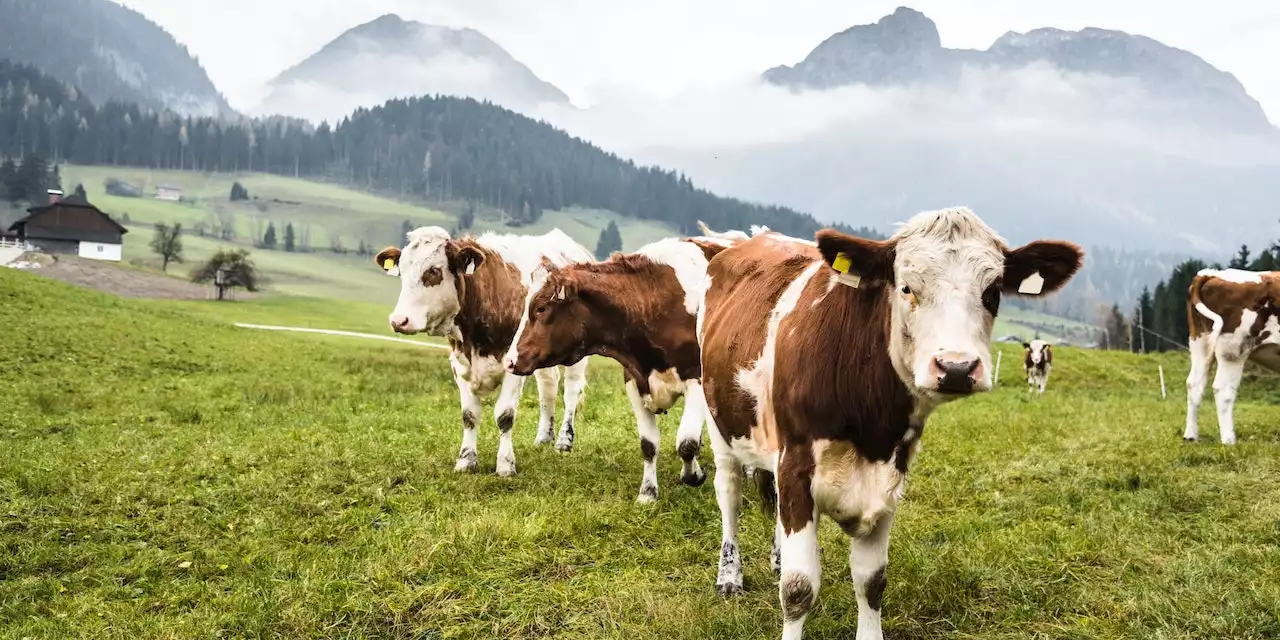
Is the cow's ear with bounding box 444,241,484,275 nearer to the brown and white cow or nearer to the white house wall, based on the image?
the brown and white cow

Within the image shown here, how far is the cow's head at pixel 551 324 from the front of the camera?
7938mm

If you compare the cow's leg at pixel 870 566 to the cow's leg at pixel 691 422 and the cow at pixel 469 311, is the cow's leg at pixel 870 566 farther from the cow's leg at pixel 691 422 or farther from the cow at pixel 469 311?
the cow at pixel 469 311

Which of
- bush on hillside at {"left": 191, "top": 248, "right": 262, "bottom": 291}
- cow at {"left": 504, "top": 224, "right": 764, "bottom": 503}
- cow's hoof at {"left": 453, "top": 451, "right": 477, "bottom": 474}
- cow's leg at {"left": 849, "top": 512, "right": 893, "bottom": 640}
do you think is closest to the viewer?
cow's leg at {"left": 849, "top": 512, "right": 893, "bottom": 640}

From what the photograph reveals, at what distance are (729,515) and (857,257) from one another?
266 centimetres

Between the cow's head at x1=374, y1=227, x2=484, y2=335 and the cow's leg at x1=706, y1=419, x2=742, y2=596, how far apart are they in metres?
4.91

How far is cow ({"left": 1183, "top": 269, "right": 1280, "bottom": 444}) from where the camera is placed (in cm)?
1111

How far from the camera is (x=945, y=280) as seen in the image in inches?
137

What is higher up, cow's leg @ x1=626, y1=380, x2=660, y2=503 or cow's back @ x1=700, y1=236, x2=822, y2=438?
cow's back @ x1=700, y1=236, x2=822, y2=438

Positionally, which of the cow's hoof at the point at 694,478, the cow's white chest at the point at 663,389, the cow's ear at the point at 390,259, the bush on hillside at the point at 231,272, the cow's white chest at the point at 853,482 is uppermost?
the cow's ear at the point at 390,259

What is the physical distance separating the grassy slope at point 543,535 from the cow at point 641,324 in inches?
39.3

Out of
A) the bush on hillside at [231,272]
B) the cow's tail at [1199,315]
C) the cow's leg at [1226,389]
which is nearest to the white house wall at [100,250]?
the bush on hillside at [231,272]

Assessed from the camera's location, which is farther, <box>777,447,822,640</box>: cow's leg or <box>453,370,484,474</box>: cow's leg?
<box>453,370,484,474</box>: cow's leg

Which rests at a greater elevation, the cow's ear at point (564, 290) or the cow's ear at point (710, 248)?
the cow's ear at point (710, 248)

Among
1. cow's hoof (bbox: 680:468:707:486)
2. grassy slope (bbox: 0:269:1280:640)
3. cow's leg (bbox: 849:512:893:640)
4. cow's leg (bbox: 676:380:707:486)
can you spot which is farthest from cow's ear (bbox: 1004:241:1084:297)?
cow's hoof (bbox: 680:468:707:486)
